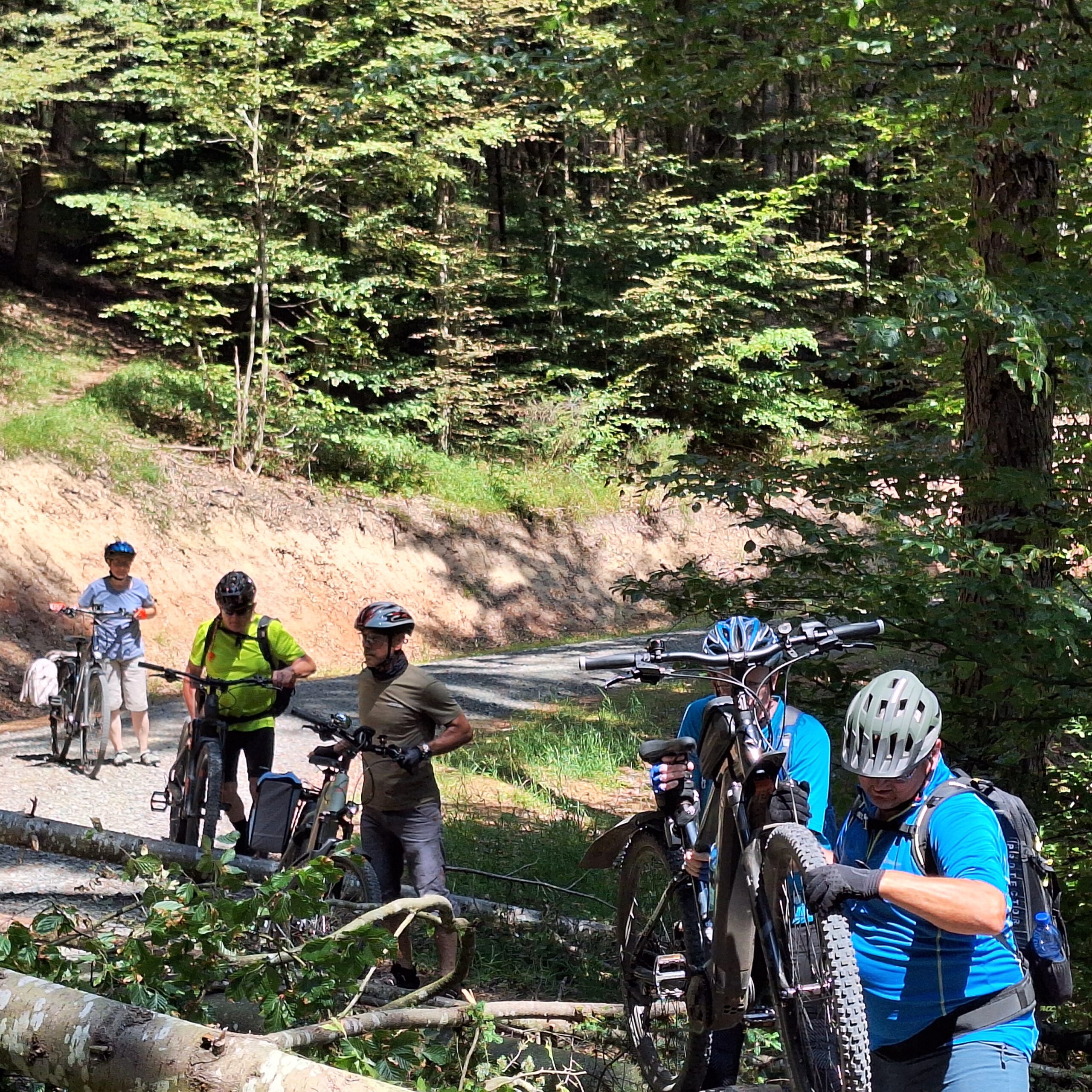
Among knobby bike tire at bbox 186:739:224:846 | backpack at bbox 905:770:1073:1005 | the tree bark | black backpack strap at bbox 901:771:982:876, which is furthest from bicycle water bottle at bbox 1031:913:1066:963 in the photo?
knobby bike tire at bbox 186:739:224:846

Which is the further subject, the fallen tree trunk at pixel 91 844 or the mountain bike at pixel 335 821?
the fallen tree trunk at pixel 91 844

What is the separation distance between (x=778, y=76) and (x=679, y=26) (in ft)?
2.36

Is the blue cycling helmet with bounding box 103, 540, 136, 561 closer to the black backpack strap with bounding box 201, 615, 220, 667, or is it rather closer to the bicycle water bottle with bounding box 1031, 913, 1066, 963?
the black backpack strap with bounding box 201, 615, 220, 667

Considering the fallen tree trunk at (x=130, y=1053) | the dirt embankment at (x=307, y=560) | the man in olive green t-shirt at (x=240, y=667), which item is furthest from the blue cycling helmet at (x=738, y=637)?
the dirt embankment at (x=307, y=560)

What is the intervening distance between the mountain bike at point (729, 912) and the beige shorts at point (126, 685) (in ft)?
25.0

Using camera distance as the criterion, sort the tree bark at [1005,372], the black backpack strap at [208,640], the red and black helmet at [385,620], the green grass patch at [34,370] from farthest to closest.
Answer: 1. the green grass patch at [34,370]
2. the black backpack strap at [208,640]
3. the tree bark at [1005,372]
4. the red and black helmet at [385,620]

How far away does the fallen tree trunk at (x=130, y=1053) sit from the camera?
2.91 meters

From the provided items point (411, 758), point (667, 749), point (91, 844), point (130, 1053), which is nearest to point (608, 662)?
point (667, 749)

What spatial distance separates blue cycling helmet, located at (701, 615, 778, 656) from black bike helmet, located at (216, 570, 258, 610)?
404cm

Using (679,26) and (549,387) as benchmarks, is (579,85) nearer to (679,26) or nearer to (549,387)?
(679,26)

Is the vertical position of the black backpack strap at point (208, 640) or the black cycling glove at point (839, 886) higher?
the black cycling glove at point (839, 886)

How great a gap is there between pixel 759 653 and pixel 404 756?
2249 millimetres

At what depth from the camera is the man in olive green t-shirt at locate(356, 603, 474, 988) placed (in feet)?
19.8

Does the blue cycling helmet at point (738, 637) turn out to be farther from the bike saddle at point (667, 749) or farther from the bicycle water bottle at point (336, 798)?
the bicycle water bottle at point (336, 798)
